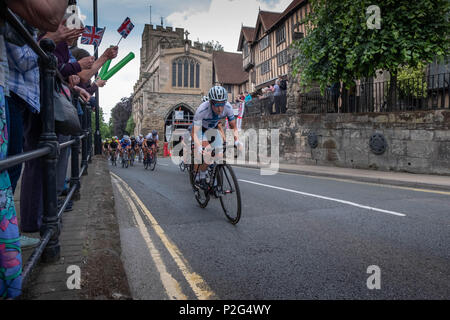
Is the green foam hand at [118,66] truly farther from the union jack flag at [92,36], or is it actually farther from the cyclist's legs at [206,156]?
the union jack flag at [92,36]

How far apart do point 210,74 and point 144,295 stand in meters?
57.7

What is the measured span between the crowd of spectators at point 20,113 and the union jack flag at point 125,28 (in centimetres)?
496

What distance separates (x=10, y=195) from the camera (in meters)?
1.91

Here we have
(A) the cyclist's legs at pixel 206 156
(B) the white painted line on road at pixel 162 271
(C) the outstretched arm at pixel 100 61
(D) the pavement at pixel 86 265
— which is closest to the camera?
(D) the pavement at pixel 86 265

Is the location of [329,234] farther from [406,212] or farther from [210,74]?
[210,74]

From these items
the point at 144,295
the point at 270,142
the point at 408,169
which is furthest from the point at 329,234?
the point at 270,142

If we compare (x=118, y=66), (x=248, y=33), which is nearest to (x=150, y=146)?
(x=118, y=66)

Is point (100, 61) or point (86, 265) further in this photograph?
point (100, 61)

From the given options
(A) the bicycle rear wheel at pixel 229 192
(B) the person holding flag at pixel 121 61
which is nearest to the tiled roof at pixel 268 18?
(B) the person holding flag at pixel 121 61

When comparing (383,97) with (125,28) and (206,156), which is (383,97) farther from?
(206,156)

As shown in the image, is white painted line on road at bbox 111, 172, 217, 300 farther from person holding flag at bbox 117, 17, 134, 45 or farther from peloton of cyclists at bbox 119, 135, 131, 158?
peloton of cyclists at bbox 119, 135, 131, 158

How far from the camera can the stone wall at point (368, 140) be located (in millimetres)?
11695

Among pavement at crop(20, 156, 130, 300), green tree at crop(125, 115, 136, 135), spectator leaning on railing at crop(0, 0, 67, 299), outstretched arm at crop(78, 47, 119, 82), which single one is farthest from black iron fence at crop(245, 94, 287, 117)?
green tree at crop(125, 115, 136, 135)

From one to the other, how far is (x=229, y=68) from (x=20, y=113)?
5087 centimetres
